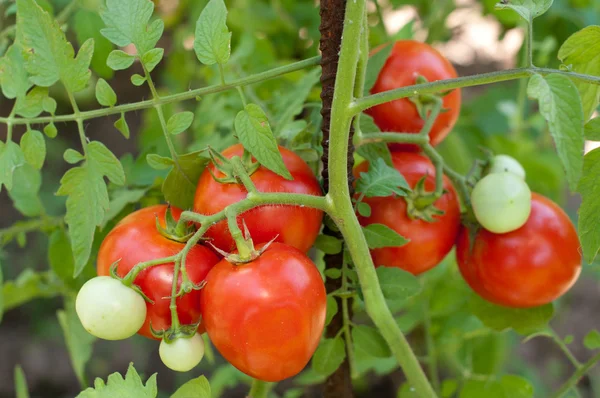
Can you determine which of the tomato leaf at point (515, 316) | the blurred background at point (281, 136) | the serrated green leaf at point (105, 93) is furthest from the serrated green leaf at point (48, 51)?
the tomato leaf at point (515, 316)

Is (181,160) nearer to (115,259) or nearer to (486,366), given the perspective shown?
(115,259)

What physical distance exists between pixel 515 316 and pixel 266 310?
0.44 metres

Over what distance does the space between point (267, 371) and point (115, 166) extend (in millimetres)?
252

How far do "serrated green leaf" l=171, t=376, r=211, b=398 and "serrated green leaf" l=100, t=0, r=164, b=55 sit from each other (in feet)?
1.09

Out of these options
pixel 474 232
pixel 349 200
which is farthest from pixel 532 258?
pixel 349 200

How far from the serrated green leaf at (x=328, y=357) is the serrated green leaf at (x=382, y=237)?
0.44 ft

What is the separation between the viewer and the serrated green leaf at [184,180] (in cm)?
69

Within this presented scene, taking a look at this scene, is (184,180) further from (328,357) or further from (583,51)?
(583,51)

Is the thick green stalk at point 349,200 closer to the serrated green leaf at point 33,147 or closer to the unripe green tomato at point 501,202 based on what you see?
the unripe green tomato at point 501,202

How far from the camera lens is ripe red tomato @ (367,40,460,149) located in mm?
777

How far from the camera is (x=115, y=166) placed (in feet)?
2.10

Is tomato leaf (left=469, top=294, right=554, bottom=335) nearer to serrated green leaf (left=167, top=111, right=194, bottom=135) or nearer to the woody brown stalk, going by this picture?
the woody brown stalk

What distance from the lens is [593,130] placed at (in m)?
0.56

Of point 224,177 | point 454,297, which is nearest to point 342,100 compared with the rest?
point 224,177
